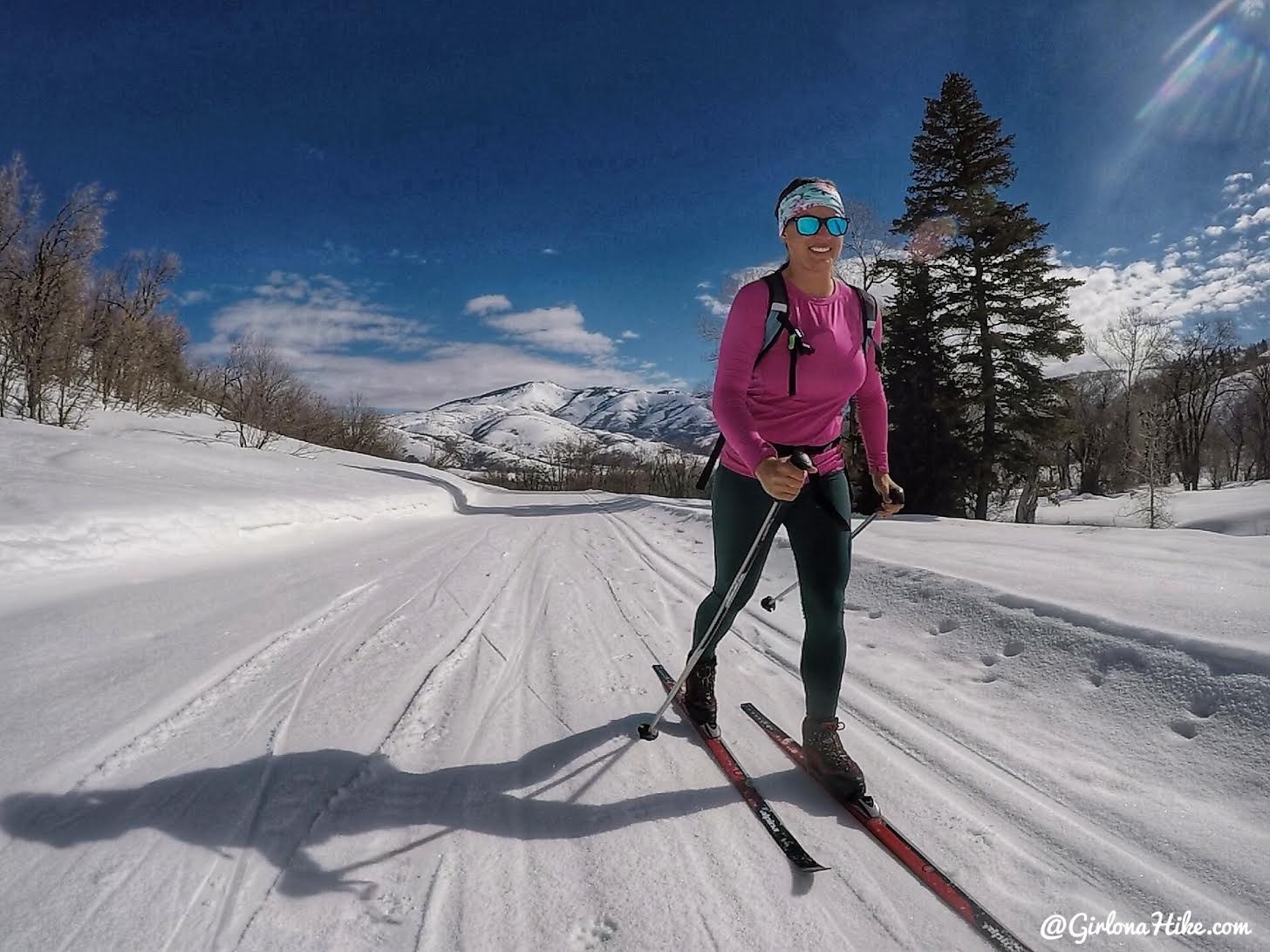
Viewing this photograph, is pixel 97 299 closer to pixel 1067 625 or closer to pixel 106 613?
pixel 106 613

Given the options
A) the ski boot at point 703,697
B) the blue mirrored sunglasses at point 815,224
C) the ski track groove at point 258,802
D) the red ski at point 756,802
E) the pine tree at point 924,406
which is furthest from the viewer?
the pine tree at point 924,406

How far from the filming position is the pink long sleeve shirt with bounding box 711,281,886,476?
6.63 feet

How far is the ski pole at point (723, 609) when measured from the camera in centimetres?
211

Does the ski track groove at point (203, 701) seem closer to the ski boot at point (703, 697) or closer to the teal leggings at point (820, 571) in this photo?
the ski boot at point (703, 697)

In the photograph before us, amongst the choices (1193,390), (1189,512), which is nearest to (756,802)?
(1189,512)

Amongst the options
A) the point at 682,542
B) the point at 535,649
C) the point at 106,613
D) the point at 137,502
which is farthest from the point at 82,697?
the point at 682,542

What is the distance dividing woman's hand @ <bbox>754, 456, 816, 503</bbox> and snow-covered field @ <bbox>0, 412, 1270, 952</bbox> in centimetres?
109

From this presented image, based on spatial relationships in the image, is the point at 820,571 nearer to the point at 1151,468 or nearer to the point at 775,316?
the point at 775,316

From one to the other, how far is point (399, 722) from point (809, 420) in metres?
2.19

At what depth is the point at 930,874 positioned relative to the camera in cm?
153

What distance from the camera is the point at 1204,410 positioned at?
35219mm

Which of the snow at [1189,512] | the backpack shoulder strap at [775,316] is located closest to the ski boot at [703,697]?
the backpack shoulder strap at [775,316]

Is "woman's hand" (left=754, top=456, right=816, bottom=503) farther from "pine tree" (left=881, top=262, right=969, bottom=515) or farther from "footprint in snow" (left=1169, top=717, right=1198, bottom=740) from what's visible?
"pine tree" (left=881, top=262, right=969, bottom=515)

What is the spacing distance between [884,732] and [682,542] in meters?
6.32
